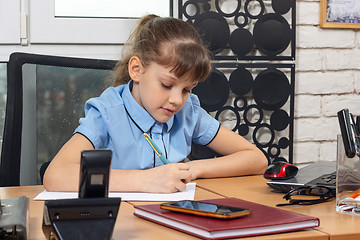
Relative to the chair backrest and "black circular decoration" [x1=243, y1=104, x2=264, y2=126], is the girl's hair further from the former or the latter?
"black circular decoration" [x1=243, y1=104, x2=264, y2=126]

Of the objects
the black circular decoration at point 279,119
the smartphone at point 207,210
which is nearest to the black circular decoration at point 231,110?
the black circular decoration at point 279,119

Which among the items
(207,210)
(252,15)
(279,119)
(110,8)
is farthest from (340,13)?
(207,210)

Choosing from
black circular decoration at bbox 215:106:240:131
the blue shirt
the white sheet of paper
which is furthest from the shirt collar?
black circular decoration at bbox 215:106:240:131

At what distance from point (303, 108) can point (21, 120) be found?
124 cm

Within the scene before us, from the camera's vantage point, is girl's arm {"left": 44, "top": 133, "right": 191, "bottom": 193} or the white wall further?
the white wall

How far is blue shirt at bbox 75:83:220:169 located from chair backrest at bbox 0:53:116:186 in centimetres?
14

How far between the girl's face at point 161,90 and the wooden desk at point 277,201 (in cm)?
20

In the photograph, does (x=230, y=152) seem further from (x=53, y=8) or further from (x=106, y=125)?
(x=53, y=8)

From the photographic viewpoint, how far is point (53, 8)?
1.99 metres

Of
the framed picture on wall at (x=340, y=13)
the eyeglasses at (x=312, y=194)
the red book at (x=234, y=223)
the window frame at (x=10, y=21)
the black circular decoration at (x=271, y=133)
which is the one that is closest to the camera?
the red book at (x=234, y=223)

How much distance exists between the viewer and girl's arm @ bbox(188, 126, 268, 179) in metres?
1.36

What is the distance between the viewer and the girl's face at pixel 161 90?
1.34 meters

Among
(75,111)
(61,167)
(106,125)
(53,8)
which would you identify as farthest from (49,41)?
(61,167)

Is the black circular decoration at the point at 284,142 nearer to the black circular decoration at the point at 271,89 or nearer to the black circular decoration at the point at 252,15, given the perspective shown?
the black circular decoration at the point at 271,89
